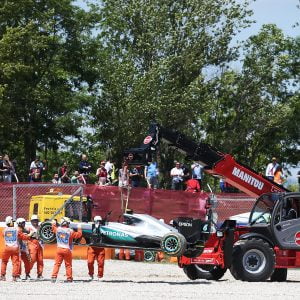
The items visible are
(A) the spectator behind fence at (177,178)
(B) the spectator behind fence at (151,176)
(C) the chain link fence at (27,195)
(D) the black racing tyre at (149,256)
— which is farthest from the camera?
(A) the spectator behind fence at (177,178)

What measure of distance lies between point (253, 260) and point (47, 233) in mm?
4757

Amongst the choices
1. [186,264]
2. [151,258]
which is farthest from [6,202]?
[186,264]

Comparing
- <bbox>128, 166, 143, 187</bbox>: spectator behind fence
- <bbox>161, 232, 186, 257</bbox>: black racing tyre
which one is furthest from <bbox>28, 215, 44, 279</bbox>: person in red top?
<bbox>128, 166, 143, 187</bbox>: spectator behind fence

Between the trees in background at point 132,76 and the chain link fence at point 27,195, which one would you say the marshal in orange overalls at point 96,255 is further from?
the trees in background at point 132,76

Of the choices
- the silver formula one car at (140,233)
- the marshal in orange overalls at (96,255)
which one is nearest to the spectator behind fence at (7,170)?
the marshal in orange overalls at (96,255)

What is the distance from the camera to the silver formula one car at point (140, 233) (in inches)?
883

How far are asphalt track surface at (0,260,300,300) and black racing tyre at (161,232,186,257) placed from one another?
2.50ft

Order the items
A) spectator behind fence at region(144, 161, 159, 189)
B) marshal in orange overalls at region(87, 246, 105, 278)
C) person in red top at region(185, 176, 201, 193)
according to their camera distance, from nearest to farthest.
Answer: marshal in orange overalls at region(87, 246, 105, 278)
person in red top at region(185, 176, 201, 193)
spectator behind fence at region(144, 161, 159, 189)

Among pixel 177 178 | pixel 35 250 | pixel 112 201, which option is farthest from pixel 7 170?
pixel 35 250

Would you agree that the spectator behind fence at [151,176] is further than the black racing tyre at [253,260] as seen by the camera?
Yes

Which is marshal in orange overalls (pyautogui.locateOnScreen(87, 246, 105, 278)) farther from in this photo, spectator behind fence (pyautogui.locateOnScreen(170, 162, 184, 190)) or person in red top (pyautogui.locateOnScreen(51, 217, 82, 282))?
spectator behind fence (pyautogui.locateOnScreen(170, 162, 184, 190))

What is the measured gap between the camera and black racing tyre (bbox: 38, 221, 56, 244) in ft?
74.8

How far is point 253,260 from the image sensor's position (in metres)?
22.8

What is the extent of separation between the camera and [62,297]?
1898 cm
